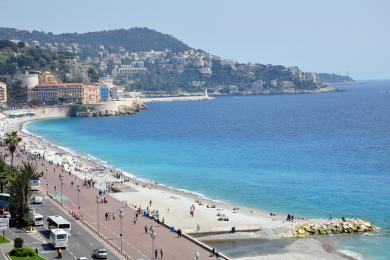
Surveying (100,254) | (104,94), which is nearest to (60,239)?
(100,254)

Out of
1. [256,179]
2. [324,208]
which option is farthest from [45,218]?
[256,179]

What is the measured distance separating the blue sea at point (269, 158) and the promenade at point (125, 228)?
3.42 m

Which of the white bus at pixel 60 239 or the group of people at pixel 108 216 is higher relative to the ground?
the white bus at pixel 60 239

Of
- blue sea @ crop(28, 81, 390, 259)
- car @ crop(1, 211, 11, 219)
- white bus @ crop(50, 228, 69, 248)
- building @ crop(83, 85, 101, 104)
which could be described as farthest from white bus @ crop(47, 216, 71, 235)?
building @ crop(83, 85, 101, 104)

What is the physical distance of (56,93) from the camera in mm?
181625

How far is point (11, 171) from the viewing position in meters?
48.3

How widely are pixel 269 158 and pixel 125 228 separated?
134ft

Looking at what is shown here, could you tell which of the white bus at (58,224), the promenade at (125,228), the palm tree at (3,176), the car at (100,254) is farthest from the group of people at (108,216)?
the car at (100,254)

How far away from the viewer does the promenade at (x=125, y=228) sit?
36188 millimetres

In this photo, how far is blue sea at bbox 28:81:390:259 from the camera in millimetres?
52688

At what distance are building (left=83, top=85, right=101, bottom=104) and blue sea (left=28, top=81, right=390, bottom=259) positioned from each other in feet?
112

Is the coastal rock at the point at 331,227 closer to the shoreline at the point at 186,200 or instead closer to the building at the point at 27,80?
the shoreline at the point at 186,200

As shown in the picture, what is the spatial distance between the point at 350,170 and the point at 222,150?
24339mm

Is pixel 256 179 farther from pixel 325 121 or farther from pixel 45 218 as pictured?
pixel 325 121
